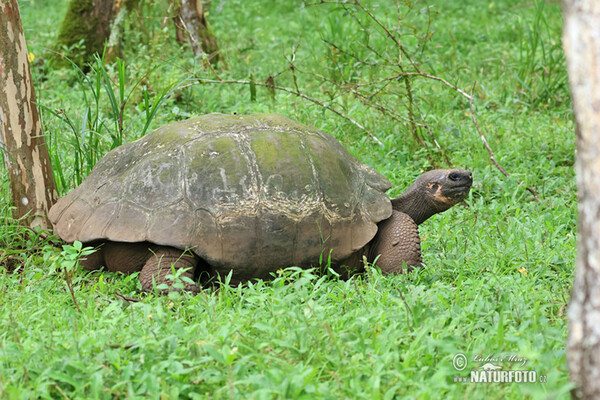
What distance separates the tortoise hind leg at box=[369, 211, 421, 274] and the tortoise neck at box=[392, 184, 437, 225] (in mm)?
265

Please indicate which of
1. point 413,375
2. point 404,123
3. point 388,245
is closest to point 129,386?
point 413,375

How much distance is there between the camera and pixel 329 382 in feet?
7.71

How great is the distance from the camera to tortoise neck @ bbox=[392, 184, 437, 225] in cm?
429

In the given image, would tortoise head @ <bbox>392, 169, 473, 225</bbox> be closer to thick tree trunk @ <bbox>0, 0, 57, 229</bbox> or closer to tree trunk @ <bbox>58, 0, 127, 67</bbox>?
thick tree trunk @ <bbox>0, 0, 57, 229</bbox>

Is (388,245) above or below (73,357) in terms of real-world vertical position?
below

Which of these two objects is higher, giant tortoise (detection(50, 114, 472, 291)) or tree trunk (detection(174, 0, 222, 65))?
tree trunk (detection(174, 0, 222, 65))

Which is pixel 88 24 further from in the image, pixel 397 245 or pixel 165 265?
pixel 397 245

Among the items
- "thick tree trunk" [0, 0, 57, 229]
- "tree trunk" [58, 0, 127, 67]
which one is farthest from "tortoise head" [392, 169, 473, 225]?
"tree trunk" [58, 0, 127, 67]

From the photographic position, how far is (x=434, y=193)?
4.25 m

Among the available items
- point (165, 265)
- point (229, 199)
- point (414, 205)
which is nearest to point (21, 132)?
point (165, 265)

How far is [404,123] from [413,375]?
4.00 metres

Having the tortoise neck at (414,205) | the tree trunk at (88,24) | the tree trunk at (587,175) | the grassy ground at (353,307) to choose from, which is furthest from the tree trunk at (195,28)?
the tree trunk at (587,175)

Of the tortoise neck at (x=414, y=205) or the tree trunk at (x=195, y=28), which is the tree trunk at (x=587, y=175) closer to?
the tortoise neck at (x=414, y=205)

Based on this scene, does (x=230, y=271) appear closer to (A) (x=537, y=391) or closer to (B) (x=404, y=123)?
(A) (x=537, y=391)
